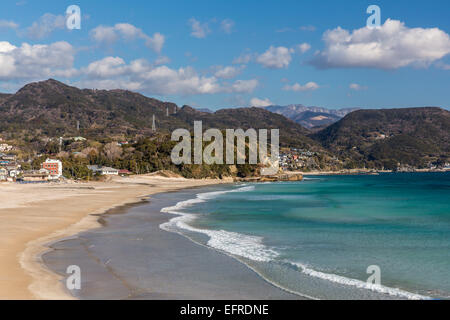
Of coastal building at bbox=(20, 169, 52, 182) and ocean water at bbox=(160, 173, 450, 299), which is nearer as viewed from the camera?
ocean water at bbox=(160, 173, 450, 299)

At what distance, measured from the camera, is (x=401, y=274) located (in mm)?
14523

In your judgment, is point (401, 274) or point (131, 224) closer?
point (401, 274)

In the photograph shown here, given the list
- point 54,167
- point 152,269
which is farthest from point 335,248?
point 54,167

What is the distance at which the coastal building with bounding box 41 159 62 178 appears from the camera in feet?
320

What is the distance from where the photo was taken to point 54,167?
100562 mm

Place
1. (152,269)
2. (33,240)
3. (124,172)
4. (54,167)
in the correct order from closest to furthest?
(152,269) < (33,240) < (54,167) < (124,172)

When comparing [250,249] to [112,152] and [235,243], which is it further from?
[112,152]

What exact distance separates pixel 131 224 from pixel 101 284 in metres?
14.6

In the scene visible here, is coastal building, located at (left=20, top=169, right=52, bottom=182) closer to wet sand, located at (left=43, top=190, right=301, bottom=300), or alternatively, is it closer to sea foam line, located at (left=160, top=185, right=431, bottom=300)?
sea foam line, located at (left=160, top=185, right=431, bottom=300)

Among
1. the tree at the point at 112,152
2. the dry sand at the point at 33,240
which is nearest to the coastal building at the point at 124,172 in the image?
the tree at the point at 112,152

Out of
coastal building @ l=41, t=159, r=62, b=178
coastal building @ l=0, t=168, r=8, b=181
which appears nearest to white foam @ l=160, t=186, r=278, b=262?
coastal building @ l=41, t=159, r=62, b=178
